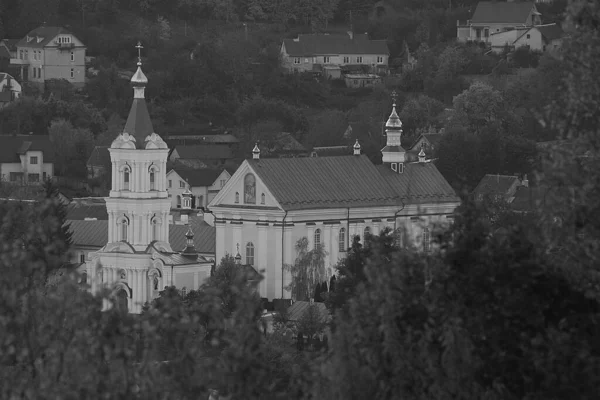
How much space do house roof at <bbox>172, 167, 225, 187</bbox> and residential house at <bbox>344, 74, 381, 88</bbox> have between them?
29569mm

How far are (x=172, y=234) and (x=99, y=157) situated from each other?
2340cm

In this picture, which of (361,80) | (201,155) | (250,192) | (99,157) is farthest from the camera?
(361,80)

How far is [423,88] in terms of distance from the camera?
115m

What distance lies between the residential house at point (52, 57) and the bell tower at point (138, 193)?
48.3 metres

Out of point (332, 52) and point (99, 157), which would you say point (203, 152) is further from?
point (332, 52)

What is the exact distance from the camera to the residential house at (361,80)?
398ft

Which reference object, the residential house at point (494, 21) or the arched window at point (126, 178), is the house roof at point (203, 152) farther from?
the arched window at point (126, 178)

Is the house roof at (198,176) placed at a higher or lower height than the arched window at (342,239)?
higher

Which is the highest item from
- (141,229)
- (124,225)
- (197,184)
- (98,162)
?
(98,162)

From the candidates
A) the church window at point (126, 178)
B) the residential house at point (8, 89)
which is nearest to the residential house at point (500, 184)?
the church window at point (126, 178)

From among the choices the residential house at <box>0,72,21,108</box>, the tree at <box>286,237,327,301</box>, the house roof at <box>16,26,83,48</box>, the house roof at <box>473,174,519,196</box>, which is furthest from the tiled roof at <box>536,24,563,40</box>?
the tree at <box>286,237,327,301</box>

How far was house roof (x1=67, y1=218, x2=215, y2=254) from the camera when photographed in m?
71.1

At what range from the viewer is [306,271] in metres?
66.4

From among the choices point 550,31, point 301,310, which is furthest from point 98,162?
point 301,310
